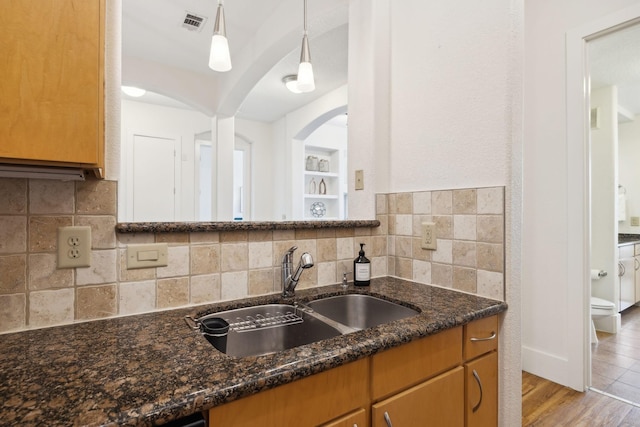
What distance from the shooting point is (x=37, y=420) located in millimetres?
506

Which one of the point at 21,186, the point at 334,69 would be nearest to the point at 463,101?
the point at 21,186

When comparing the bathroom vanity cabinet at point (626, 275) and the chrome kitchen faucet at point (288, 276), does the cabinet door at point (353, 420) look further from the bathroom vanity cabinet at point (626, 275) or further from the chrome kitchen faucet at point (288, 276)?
the bathroom vanity cabinet at point (626, 275)

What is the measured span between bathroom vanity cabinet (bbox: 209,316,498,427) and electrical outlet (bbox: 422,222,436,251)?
15.6 inches

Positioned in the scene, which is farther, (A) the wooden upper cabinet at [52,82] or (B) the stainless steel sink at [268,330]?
(B) the stainless steel sink at [268,330]

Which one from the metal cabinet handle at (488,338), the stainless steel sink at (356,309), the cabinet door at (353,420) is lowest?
the cabinet door at (353,420)

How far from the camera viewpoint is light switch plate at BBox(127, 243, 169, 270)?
1028 millimetres

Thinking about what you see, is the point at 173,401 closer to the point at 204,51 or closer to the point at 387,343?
the point at 387,343

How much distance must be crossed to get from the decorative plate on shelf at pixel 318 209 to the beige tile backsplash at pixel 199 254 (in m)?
3.87

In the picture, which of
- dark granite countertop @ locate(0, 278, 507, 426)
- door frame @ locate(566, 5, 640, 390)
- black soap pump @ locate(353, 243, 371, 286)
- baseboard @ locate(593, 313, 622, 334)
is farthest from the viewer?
baseboard @ locate(593, 313, 622, 334)

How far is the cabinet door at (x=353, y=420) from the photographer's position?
0.76m

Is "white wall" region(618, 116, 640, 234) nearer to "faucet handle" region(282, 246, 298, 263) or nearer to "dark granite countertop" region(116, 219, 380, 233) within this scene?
"dark granite countertop" region(116, 219, 380, 233)

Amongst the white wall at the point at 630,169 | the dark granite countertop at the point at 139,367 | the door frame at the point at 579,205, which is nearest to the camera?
the dark granite countertop at the point at 139,367

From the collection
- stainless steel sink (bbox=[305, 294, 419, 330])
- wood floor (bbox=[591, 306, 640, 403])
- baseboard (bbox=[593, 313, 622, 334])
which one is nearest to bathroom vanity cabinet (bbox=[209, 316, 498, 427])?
stainless steel sink (bbox=[305, 294, 419, 330])

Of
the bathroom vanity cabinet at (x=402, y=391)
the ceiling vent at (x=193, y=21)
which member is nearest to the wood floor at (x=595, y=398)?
the bathroom vanity cabinet at (x=402, y=391)
